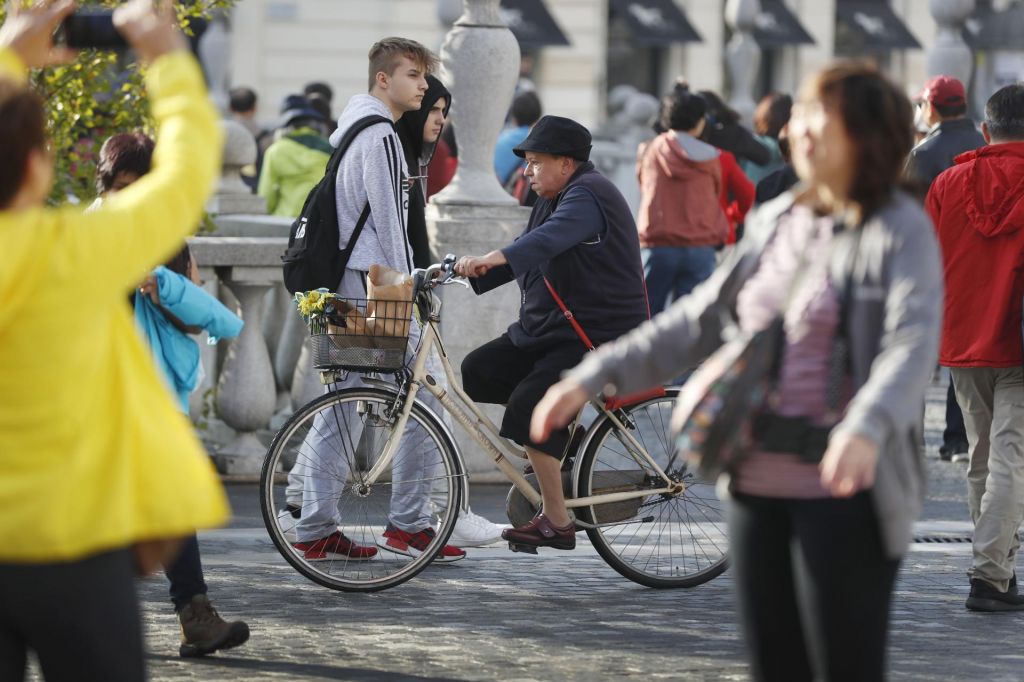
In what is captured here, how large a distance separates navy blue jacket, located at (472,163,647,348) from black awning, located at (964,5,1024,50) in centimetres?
3977

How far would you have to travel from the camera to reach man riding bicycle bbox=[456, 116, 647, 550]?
645cm

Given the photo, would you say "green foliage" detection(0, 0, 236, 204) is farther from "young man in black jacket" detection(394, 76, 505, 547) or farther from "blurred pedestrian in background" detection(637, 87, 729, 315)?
"blurred pedestrian in background" detection(637, 87, 729, 315)

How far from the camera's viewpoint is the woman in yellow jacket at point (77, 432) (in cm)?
313

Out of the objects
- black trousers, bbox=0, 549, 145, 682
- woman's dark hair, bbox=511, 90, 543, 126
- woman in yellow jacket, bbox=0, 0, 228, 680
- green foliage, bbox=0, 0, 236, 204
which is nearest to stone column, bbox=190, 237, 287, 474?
green foliage, bbox=0, 0, 236, 204

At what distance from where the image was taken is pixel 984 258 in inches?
254

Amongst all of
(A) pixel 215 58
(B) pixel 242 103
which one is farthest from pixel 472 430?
(A) pixel 215 58

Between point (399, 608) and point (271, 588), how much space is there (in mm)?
519

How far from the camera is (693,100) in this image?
11.3m

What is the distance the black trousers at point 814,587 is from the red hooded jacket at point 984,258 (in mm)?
2935

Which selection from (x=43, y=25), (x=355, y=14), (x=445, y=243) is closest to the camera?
(x=43, y=25)

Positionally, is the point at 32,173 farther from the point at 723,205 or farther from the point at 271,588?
the point at 723,205

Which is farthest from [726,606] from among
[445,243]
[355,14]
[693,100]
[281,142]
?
[355,14]

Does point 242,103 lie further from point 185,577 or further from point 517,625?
point 185,577

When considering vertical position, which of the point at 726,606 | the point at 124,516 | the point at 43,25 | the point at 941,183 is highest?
the point at 43,25
